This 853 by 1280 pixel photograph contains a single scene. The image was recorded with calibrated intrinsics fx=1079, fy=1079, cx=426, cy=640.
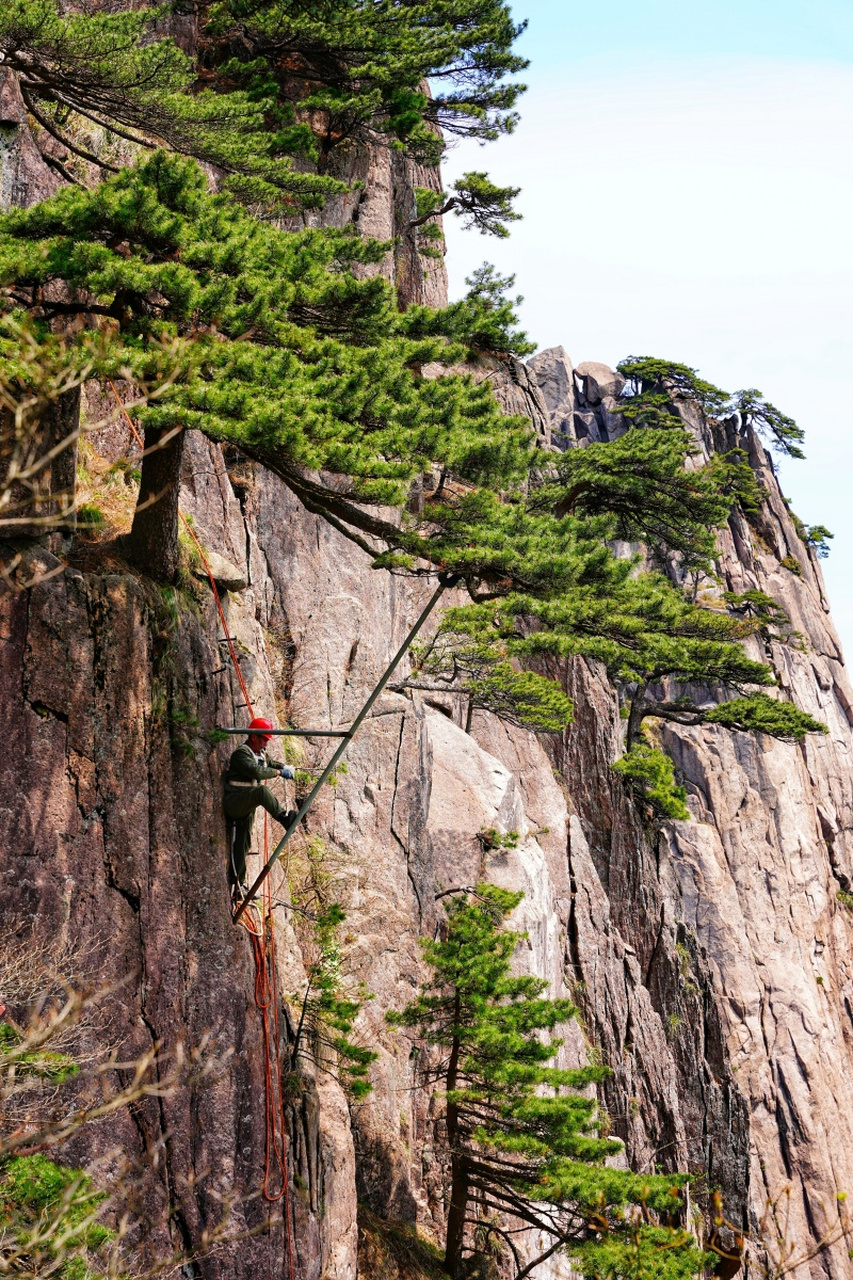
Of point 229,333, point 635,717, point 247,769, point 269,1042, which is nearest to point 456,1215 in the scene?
point 269,1042

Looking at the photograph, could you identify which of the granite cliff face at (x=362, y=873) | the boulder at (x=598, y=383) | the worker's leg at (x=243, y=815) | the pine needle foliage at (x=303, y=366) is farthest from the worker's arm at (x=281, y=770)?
the boulder at (x=598, y=383)

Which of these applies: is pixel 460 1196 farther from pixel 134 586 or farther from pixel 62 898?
pixel 134 586

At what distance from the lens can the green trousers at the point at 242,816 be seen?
879 cm

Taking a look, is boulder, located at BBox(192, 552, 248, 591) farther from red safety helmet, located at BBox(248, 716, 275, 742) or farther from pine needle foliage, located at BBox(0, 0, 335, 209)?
pine needle foliage, located at BBox(0, 0, 335, 209)

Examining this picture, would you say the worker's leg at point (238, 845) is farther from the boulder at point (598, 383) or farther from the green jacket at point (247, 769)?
the boulder at point (598, 383)

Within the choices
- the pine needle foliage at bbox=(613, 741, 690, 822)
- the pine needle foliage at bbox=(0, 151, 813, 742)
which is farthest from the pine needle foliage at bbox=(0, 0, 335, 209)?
the pine needle foliage at bbox=(613, 741, 690, 822)

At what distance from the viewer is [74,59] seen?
9.68 meters

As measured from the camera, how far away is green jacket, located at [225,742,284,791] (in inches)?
342

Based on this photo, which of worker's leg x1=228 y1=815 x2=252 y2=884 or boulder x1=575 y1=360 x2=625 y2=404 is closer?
worker's leg x1=228 y1=815 x2=252 y2=884

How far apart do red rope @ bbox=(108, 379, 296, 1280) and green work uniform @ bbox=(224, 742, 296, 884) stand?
0.45 m

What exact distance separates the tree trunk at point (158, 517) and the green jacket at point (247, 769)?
5.26 feet

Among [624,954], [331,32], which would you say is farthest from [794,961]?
[331,32]

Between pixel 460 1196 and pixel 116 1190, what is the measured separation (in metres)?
6.63

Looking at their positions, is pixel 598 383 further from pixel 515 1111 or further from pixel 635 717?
pixel 515 1111
